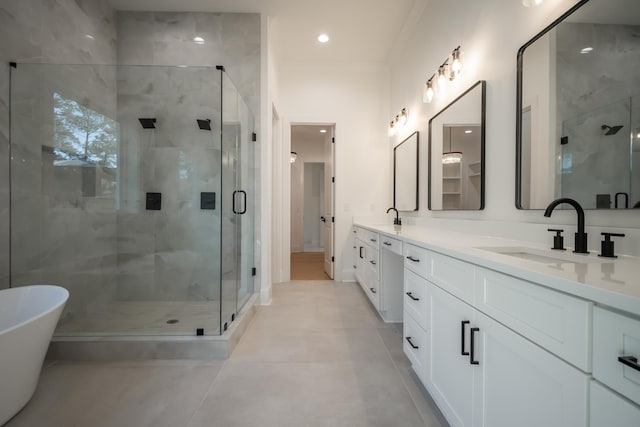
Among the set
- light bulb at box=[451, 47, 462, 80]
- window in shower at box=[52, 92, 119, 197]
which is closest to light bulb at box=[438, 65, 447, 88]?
light bulb at box=[451, 47, 462, 80]

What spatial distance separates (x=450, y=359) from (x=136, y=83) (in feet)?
10.5

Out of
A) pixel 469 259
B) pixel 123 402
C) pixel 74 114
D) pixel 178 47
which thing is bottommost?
pixel 123 402

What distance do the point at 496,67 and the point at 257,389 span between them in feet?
7.77

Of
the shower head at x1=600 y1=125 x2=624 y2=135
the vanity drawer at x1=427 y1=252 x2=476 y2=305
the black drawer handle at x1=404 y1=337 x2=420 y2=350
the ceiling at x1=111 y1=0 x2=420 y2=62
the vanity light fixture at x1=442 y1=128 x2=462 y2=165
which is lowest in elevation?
the black drawer handle at x1=404 y1=337 x2=420 y2=350

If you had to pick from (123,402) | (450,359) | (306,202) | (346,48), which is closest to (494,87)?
(450,359)

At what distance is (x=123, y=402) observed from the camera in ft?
4.88

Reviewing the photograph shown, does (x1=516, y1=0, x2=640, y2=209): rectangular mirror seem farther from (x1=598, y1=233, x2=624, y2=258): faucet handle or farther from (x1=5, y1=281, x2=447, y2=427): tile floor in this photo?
(x1=5, y1=281, x2=447, y2=427): tile floor

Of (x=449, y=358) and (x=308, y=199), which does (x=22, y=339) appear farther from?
(x=308, y=199)

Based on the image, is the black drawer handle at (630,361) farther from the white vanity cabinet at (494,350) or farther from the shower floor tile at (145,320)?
the shower floor tile at (145,320)

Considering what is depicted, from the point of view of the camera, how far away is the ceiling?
9.46ft

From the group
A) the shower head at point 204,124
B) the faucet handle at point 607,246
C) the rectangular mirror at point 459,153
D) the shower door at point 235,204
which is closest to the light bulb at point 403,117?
the rectangular mirror at point 459,153

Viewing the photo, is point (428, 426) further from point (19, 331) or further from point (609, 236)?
point (19, 331)

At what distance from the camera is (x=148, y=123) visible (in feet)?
8.61

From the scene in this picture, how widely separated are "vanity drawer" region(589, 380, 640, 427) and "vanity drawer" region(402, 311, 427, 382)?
917 mm
